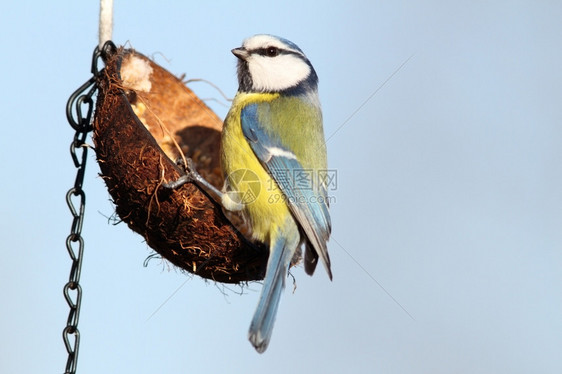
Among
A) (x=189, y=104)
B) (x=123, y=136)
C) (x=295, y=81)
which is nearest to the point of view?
(x=123, y=136)

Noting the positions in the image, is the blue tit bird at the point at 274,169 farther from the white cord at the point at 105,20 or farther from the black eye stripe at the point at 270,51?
the white cord at the point at 105,20

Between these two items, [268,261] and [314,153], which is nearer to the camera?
[268,261]

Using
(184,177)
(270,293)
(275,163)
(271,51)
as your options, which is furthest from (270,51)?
(270,293)

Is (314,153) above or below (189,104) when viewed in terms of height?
below

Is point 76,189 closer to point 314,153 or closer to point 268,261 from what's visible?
point 268,261

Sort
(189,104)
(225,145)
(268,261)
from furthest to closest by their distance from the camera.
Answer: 1. (189,104)
2. (225,145)
3. (268,261)

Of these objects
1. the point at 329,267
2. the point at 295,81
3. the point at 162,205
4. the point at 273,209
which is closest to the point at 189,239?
the point at 162,205

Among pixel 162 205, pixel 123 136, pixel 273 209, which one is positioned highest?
pixel 123 136

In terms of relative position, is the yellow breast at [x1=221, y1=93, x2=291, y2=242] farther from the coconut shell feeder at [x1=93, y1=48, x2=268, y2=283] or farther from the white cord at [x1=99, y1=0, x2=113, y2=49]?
the white cord at [x1=99, y1=0, x2=113, y2=49]
